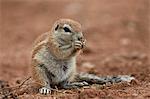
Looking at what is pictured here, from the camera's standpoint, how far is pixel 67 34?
24.6 ft

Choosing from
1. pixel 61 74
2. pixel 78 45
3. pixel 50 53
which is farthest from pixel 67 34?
pixel 61 74

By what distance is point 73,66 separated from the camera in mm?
7883

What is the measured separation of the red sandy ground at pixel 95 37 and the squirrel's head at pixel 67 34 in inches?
31.8

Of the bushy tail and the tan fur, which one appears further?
the bushy tail

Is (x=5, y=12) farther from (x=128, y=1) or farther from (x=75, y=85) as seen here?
(x=75, y=85)

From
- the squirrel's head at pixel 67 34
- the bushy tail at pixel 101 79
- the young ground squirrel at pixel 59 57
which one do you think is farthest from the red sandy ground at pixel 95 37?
the squirrel's head at pixel 67 34

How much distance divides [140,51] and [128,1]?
6.21 metres

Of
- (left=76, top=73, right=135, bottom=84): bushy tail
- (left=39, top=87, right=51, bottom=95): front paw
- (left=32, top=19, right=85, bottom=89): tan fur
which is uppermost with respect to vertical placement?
(left=32, top=19, right=85, bottom=89): tan fur

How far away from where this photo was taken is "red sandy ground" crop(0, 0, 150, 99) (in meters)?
8.05

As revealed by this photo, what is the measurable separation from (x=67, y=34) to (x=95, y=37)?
761 centimetres

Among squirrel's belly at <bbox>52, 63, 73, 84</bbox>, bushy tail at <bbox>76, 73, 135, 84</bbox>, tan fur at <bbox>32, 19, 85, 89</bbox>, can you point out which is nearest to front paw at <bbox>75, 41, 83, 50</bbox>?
tan fur at <bbox>32, 19, 85, 89</bbox>

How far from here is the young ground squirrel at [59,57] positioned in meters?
7.44

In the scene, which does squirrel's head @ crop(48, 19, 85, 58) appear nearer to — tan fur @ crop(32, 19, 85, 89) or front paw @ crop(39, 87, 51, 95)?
tan fur @ crop(32, 19, 85, 89)

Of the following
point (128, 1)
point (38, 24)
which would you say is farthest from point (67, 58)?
point (128, 1)
